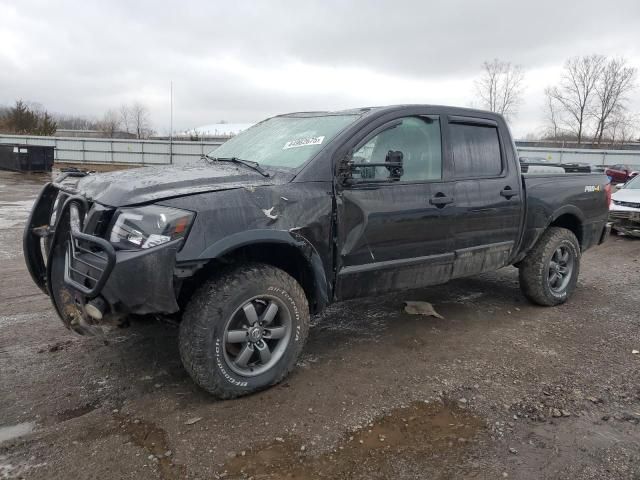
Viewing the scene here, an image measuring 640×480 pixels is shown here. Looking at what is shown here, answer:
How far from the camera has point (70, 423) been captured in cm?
287

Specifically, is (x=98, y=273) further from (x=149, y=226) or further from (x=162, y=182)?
(x=162, y=182)

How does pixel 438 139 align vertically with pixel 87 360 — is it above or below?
above

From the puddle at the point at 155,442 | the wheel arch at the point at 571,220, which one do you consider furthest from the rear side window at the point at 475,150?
the puddle at the point at 155,442

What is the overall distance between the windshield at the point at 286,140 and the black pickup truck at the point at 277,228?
0.02 meters

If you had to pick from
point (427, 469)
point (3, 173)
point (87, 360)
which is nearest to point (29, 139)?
point (3, 173)

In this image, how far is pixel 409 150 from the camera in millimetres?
3979

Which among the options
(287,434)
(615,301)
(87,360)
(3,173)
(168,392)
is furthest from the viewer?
(3,173)

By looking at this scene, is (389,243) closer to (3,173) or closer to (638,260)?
(638,260)

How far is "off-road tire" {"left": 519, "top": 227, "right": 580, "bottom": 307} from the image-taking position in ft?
16.7

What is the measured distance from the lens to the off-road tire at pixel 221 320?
2939mm

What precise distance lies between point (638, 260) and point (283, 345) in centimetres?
706

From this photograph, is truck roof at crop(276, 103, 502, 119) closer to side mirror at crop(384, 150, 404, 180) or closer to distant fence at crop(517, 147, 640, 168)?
side mirror at crop(384, 150, 404, 180)

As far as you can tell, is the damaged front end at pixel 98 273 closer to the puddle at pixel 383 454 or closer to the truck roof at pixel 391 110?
the puddle at pixel 383 454

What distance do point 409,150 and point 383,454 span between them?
230 cm
